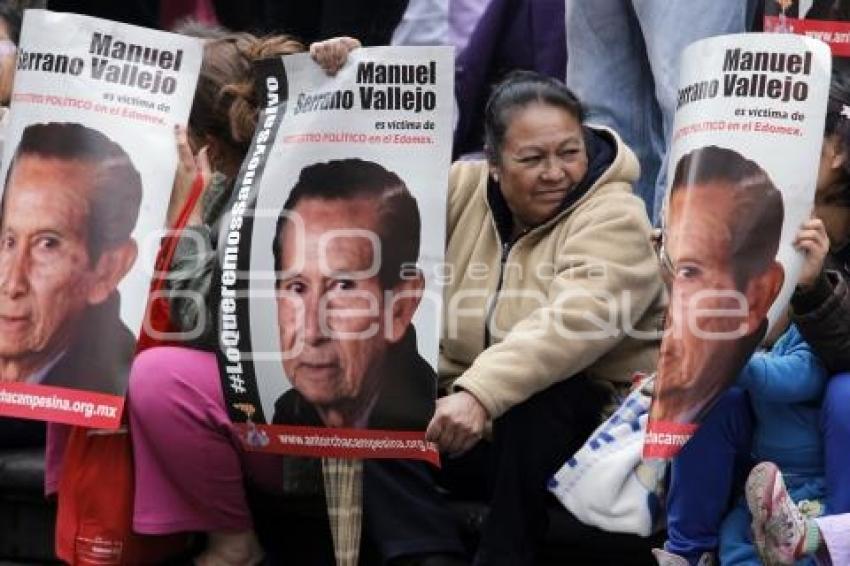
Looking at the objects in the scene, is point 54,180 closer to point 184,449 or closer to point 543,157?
point 184,449

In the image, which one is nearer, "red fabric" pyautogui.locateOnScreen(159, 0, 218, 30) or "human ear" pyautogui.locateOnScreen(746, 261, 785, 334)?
"human ear" pyautogui.locateOnScreen(746, 261, 785, 334)

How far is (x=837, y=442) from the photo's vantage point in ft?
13.5

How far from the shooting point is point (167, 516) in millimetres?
4691

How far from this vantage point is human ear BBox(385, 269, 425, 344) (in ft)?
14.6

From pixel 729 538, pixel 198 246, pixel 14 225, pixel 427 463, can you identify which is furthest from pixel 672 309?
pixel 14 225

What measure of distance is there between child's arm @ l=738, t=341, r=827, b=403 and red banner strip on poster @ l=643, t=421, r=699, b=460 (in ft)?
0.70

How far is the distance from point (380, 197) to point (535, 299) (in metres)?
0.43

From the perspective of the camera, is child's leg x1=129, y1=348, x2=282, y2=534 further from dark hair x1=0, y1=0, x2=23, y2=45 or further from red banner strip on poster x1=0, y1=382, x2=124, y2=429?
dark hair x1=0, y1=0, x2=23, y2=45

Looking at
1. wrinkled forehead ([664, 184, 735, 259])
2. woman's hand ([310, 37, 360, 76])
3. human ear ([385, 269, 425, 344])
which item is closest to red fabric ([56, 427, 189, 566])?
human ear ([385, 269, 425, 344])

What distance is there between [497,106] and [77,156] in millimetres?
953

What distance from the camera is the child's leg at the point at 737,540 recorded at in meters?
4.29

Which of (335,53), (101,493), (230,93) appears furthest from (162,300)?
(335,53)

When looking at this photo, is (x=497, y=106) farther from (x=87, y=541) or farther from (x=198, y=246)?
(x=87, y=541)

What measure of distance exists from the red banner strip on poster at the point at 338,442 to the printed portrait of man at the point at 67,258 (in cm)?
33
